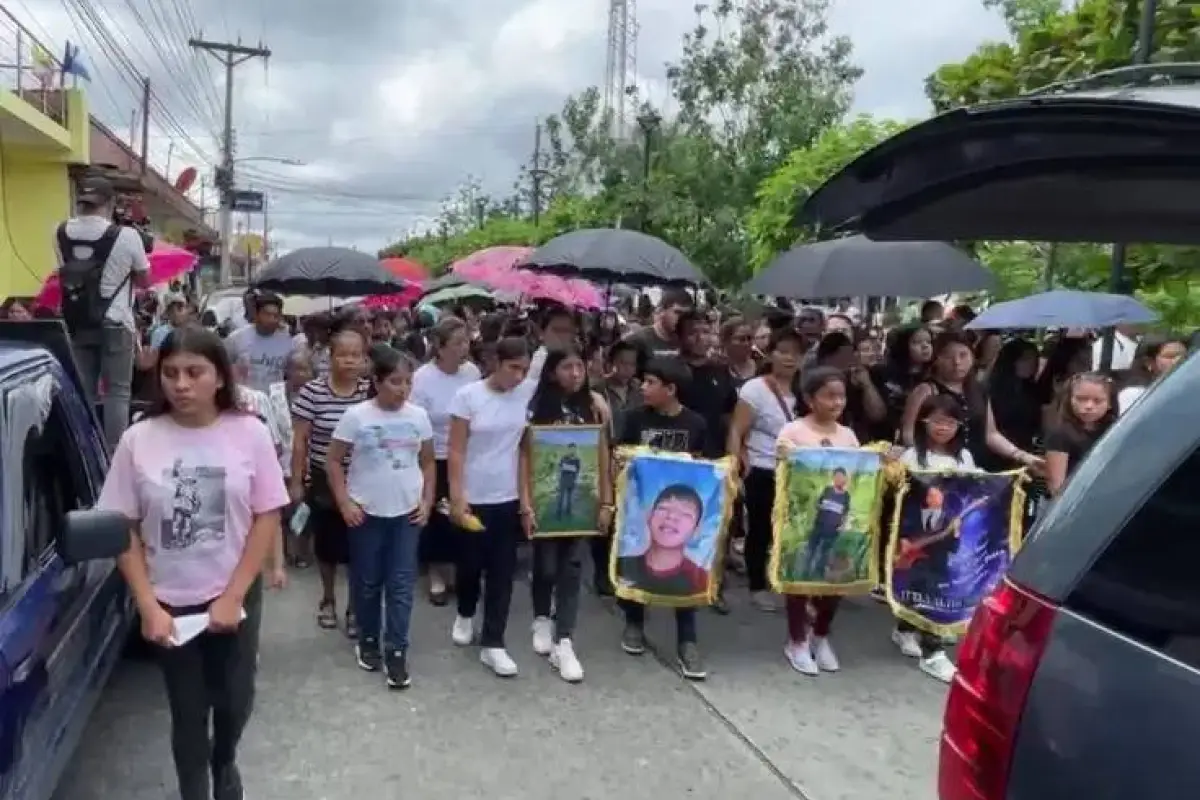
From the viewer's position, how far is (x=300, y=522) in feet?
20.1

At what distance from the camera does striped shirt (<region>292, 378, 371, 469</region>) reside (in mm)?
6438

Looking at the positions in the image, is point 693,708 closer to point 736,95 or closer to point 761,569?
point 761,569

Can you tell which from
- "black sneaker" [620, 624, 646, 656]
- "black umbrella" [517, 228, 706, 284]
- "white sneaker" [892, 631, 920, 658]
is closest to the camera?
"black sneaker" [620, 624, 646, 656]

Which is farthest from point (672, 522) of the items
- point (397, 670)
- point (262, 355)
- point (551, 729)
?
point (262, 355)

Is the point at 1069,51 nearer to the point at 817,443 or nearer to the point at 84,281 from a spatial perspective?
the point at 817,443

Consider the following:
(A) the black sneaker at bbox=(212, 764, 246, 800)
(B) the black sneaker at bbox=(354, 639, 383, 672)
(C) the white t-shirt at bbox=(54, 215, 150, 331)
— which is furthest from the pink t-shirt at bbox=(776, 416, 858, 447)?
(C) the white t-shirt at bbox=(54, 215, 150, 331)

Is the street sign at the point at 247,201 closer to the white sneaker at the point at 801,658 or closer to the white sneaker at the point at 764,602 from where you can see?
the white sneaker at the point at 764,602

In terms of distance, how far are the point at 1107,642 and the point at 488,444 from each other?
4.15m

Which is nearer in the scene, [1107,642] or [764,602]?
[1107,642]

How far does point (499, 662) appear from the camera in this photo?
587cm

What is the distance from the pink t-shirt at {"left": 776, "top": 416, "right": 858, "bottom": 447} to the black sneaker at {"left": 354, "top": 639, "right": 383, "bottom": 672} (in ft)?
7.34

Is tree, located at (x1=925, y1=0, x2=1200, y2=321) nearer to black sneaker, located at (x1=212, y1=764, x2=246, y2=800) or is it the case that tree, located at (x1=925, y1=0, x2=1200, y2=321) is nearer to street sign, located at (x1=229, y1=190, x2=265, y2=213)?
black sneaker, located at (x1=212, y1=764, x2=246, y2=800)

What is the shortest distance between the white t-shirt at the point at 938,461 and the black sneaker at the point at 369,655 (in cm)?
280

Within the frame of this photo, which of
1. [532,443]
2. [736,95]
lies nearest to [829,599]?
[532,443]
